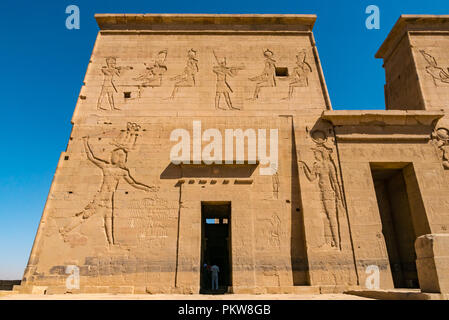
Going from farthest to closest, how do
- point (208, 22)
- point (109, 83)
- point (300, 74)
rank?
point (208, 22) < point (300, 74) < point (109, 83)

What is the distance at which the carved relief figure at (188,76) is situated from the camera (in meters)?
10.8

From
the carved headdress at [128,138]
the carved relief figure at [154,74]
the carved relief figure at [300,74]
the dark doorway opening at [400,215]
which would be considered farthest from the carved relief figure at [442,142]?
the carved headdress at [128,138]

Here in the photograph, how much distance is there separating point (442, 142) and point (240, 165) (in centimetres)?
671

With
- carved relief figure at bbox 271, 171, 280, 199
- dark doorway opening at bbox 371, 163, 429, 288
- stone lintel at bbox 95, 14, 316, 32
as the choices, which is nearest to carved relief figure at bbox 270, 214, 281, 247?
carved relief figure at bbox 271, 171, 280, 199

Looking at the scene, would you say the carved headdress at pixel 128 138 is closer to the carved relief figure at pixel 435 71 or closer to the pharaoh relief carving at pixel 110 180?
the pharaoh relief carving at pixel 110 180

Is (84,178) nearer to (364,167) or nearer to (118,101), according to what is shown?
(118,101)

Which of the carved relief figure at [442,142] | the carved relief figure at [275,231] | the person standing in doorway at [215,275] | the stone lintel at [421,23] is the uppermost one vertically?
the stone lintel at [421,23]

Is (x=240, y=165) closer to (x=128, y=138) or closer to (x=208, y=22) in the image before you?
(x=128, y=138)

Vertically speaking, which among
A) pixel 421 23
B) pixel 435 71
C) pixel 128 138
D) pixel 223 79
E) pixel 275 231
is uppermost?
pixel 421 23

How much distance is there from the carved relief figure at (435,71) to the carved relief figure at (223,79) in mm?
7103

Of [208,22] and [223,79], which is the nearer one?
[223,79]

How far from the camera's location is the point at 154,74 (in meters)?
11.0

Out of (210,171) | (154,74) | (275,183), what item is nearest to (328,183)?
(275,183)

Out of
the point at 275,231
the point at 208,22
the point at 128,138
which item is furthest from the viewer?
the point at 208,22
